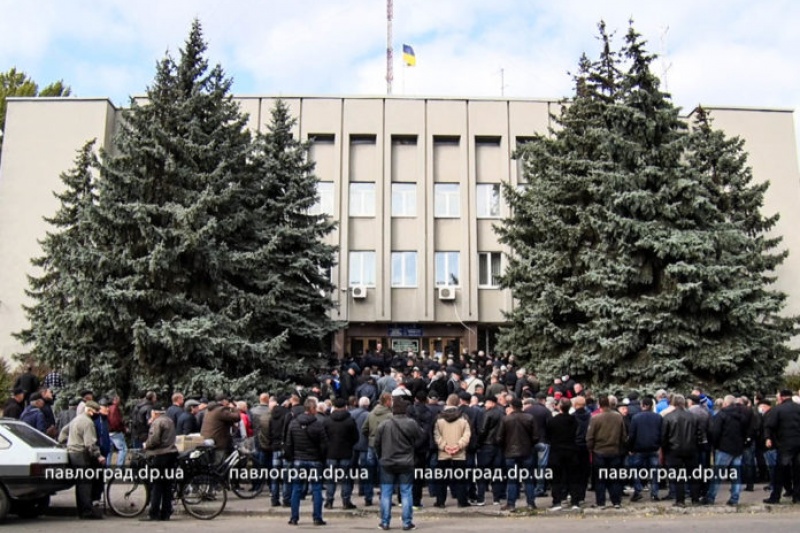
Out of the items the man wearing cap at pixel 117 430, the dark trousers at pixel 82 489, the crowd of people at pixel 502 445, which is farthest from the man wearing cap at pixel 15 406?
the dark trousers at pixel 82 489

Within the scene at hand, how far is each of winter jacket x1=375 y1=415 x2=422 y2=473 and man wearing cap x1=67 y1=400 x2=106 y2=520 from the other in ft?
15.5

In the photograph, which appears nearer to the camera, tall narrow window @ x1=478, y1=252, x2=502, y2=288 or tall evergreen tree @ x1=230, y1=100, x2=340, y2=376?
tall evergreen tree @ x1=230, y1=100, x2=340, y2=376

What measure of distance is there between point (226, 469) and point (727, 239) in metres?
14.1

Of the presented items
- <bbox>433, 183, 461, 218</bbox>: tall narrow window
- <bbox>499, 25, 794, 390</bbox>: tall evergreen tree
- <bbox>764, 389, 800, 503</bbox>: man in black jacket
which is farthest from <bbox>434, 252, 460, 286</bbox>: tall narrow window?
<bbox>764, 389, 800, 503</bbox>: man in black jacket

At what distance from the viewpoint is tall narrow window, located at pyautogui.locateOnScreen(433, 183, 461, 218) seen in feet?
111

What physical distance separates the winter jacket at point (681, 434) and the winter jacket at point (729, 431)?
0.38 m

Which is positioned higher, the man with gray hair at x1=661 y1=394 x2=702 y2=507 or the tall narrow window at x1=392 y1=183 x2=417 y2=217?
the tall narrow window at x1=392 y1=183 x2=417 y2=217

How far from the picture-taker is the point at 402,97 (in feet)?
111

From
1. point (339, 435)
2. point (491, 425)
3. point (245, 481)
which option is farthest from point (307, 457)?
point (245, 481)

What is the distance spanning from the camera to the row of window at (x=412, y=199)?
3375cm

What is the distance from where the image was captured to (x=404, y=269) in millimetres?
33438

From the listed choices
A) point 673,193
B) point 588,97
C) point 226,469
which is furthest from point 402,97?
point 226,469

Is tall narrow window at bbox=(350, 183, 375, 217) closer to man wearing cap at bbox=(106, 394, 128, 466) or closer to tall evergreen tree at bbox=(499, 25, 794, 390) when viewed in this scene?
tall evergreen tree at bbox=(499, 25, 794, 390)

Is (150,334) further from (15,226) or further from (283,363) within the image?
(15,226)
